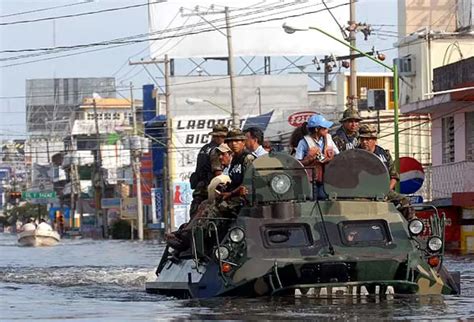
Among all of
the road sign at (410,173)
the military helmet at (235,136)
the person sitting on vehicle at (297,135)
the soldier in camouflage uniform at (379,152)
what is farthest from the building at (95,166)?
the military helmet at (235,136)

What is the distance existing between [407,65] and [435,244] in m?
43.0

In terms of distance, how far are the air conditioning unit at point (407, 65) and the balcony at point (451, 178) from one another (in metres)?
12.9

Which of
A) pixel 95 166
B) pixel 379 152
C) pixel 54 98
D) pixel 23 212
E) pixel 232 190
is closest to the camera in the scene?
pixel 232 190

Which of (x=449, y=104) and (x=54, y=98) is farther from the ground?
(x=54, y=98)

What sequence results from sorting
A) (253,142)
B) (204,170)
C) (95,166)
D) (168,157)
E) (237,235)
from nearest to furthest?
(237,235), (253,142), (204,170), (168,157), (95,166)

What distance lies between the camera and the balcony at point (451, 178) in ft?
138

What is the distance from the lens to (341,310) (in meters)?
14.6

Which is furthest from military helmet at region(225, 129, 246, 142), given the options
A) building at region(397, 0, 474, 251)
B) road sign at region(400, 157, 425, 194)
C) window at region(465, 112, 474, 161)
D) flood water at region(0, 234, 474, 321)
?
window at region(465, 112, 474, 161)

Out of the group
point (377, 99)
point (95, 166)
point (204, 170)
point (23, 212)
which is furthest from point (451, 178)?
point (23, 212)

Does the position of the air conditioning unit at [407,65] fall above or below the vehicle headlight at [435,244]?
above

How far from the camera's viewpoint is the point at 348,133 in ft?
59.2

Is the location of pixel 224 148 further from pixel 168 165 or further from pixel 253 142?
pixel 168 165

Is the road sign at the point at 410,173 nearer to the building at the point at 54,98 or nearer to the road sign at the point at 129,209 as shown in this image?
the road sign at the point at 129,209

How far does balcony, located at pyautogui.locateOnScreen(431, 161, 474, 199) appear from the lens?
138 ft
